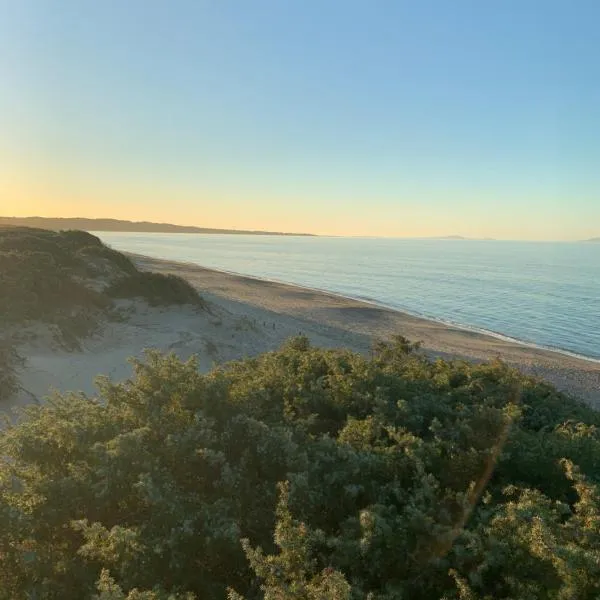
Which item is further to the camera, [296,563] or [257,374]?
[257,374]

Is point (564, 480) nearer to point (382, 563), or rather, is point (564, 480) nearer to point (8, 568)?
point (382, 563)

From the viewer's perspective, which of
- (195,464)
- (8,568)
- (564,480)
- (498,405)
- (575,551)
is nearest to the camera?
(575,551)

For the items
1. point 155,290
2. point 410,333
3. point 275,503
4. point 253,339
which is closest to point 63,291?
point 155,290

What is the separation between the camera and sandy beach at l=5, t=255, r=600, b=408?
524 inches

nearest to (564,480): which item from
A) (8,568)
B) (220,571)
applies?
(220,571)

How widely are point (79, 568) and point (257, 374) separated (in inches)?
166

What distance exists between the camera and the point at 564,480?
5051 mm

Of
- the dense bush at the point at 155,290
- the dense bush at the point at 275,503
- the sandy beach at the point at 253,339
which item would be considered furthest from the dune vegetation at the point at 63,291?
the dense bush at the point at 275,503

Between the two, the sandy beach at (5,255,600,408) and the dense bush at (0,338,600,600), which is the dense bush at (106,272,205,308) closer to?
the sandy beach at (5,255,600,408)

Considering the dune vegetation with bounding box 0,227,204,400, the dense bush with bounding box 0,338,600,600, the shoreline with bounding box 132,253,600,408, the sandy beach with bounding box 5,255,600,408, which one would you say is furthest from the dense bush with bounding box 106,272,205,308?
the dense bush with bounding box 0,338,600,600

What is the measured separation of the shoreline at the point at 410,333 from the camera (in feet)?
75.3

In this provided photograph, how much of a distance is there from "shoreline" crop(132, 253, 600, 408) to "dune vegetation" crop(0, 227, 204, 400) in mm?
6583

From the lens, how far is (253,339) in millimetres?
19297

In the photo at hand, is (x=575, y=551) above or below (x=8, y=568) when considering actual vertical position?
above
